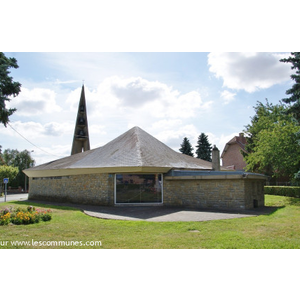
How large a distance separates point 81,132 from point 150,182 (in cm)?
2229

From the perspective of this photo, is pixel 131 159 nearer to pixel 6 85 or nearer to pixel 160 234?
pixel 6 85

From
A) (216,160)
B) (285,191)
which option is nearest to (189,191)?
(216,160)

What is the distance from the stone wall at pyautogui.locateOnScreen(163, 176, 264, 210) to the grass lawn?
3.66m

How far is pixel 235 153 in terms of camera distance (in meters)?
42.7

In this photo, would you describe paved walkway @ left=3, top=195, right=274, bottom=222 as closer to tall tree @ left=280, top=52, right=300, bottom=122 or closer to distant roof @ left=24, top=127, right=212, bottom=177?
distant roof @ left=24, top=127, right=212, bottom=177

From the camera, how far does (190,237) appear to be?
7.34 metres

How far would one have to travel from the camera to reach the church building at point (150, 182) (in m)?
14.1

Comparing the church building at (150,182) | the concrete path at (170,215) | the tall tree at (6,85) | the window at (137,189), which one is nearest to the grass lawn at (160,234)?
the concrete path at (170,215)

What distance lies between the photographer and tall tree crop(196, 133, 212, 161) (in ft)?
144

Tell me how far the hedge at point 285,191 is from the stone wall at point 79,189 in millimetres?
16127

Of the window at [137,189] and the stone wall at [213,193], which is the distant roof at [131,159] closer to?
the window at [137,189]

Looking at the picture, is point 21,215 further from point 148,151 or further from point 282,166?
point 282,166

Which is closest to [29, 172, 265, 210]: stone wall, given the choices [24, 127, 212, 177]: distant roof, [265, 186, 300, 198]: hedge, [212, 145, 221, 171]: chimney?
[24, 127, 212, 177]: distant roof

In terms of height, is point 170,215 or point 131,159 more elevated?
point 131,159
